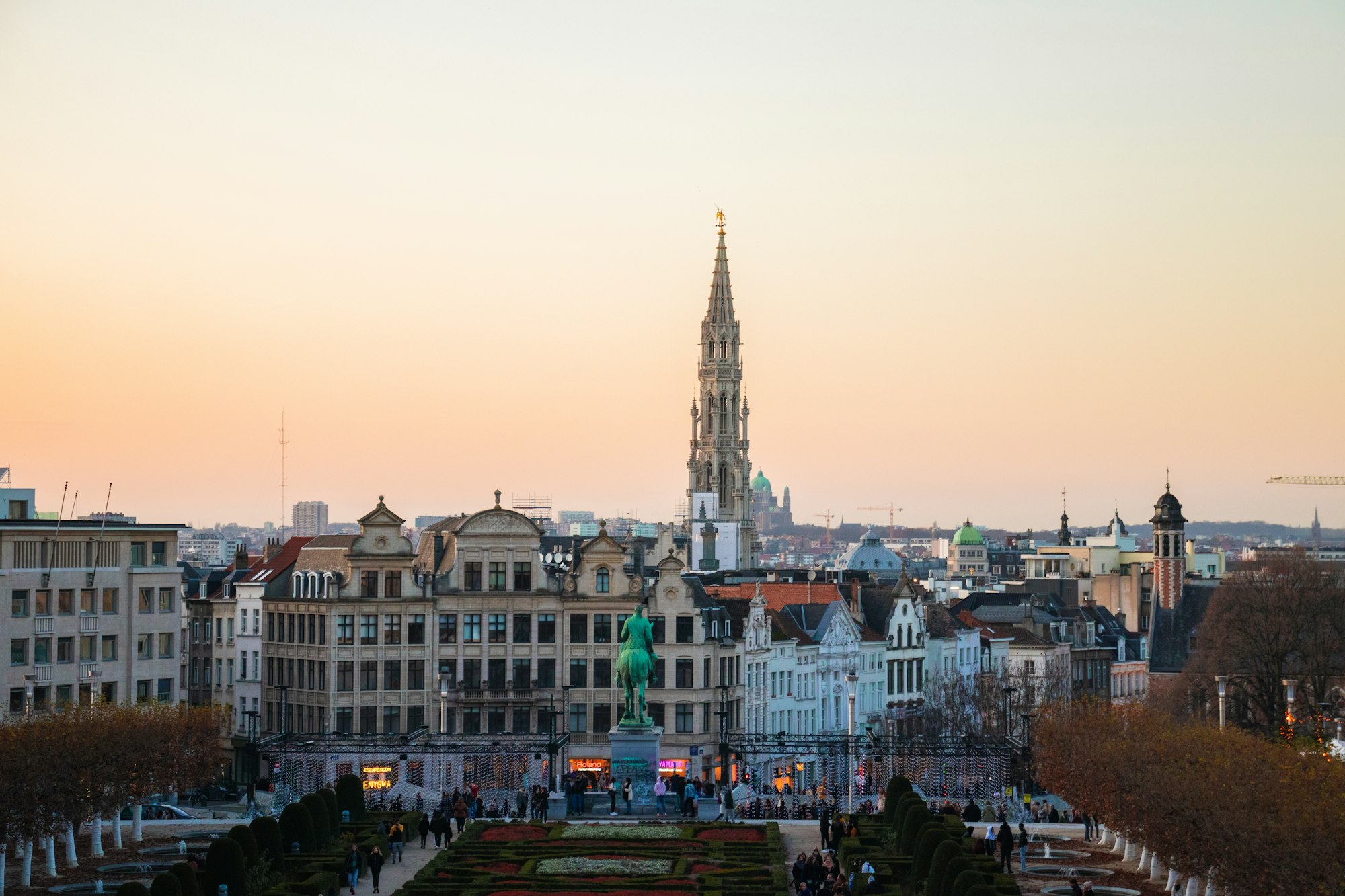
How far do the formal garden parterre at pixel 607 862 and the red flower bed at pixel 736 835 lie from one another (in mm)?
45

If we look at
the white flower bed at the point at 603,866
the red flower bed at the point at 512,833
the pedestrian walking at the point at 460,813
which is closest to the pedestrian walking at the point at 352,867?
the white flower bed at the point at 603,866

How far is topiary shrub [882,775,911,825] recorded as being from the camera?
8050 centimetres

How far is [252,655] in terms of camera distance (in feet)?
421

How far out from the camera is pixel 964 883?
197 ft

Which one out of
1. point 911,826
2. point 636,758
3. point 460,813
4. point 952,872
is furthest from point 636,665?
point 952,872

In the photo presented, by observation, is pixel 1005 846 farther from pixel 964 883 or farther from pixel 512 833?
pixel 512 833

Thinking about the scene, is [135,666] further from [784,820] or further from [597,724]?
[784,820]

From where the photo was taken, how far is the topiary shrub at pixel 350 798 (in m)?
83.0

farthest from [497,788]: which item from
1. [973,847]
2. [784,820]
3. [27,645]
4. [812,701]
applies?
[812,701]

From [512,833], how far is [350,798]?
249 inches

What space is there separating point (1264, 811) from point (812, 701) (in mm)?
77729

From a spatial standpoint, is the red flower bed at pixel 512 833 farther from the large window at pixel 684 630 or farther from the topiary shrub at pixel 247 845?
the large window at pixel 684 630

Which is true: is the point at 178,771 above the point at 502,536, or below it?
below

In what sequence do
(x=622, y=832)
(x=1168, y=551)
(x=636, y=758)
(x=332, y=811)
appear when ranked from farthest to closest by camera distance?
(x=1168, y=551) < (x=636, y=758) < (x=622, y=832) < (x=332, y=811)
